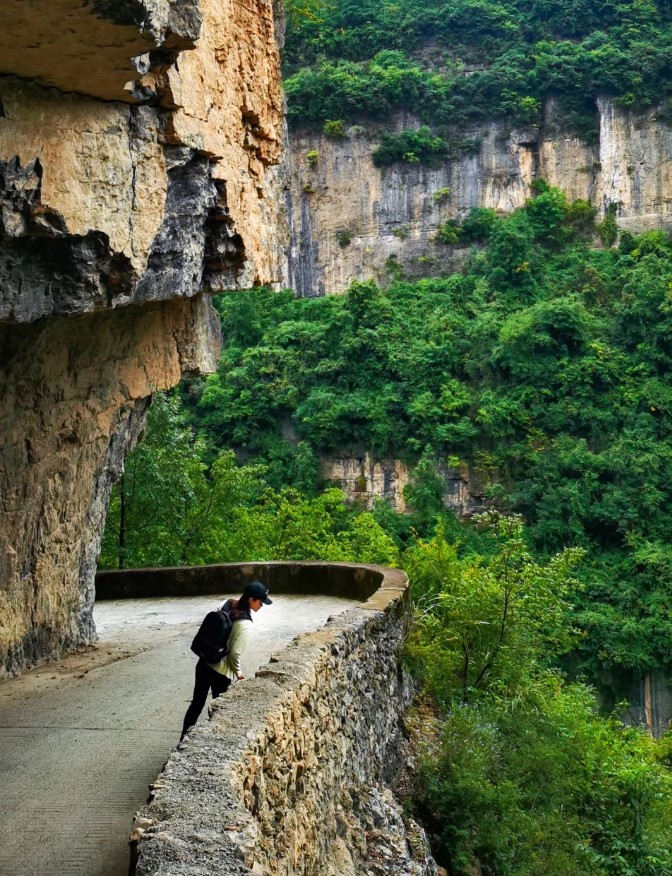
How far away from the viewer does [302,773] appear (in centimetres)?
561

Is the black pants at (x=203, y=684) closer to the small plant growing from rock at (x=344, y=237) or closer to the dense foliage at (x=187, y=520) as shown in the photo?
the dense foliage at (x=187, y=520)

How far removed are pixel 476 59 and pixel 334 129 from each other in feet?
28.5

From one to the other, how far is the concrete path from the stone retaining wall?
2.92 ft

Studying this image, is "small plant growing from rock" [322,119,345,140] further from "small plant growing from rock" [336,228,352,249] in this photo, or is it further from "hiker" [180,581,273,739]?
"hiker" [180,581,273,739]

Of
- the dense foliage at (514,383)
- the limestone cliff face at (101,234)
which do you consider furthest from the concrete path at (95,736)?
the dense foliage at (514,383)

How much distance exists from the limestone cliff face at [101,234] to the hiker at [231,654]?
229cm

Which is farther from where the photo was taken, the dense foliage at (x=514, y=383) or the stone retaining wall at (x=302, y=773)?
the dense foliage at (x=514, y=383)

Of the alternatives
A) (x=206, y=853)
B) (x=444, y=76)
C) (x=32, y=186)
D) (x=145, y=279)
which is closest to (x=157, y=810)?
(x=206, y=853)

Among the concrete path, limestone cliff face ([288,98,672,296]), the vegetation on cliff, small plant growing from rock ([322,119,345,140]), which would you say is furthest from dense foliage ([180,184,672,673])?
the concrete path

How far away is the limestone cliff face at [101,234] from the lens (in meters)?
5.90

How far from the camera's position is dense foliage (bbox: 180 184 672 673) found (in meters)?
37.9

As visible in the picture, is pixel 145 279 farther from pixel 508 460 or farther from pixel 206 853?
pixel 508 460

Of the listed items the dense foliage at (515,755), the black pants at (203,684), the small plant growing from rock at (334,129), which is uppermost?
the small plant growing from rock at (334,129)

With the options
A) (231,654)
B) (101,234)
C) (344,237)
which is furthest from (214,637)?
(344,237)
